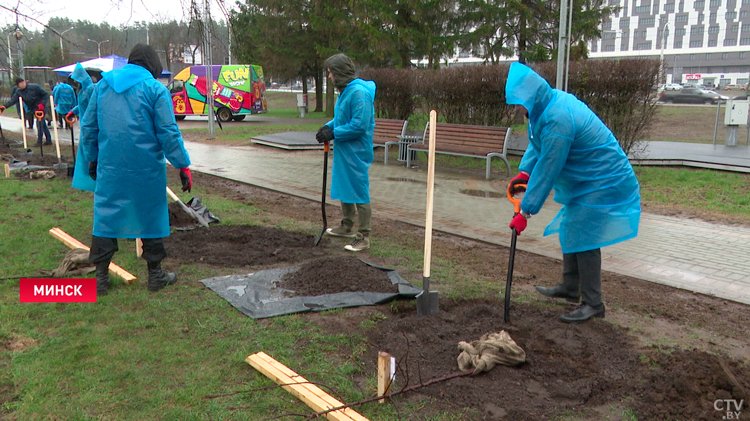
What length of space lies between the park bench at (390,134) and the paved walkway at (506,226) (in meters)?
0.59

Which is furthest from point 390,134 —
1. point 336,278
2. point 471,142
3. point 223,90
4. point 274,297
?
point 223,90

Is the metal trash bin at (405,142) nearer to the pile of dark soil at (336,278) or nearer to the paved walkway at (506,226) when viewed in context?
the paved walkway at (506,226)

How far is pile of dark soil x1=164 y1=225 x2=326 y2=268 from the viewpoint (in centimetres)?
551

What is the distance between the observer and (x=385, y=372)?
2.87 meters

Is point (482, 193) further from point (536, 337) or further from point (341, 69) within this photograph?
point (536, 337)

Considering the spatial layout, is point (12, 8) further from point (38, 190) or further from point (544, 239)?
point (544, 239)

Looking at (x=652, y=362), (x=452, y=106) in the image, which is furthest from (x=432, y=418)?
(x=452, y=106)

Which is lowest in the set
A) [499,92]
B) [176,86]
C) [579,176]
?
[579,176]

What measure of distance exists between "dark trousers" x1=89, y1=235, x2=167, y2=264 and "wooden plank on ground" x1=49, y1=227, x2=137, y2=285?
28 centimetres

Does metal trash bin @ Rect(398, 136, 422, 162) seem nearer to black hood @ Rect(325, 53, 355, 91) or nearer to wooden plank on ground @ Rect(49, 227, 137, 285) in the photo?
black hood @ Rect(325, 53, 355, 91)

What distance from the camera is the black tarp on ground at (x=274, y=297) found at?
167 inches

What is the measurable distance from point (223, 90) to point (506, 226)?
2309cm

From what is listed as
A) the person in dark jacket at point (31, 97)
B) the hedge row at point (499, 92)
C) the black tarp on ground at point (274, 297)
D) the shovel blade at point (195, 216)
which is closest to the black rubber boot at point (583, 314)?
the black tarp on ground at point (274, 297)

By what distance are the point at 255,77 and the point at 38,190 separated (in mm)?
19727
